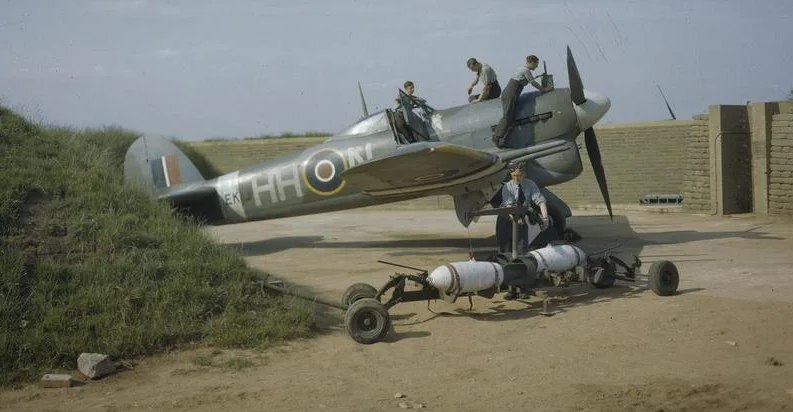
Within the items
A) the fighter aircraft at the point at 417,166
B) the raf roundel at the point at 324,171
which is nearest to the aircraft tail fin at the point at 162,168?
the fighter aircraft at the point at 417,166

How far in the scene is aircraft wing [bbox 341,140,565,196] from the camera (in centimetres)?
966

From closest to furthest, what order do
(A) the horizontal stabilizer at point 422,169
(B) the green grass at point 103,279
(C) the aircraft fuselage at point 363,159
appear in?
1. (B) the green grass at point 103,279
2. (A) the horizontal stabilizer at point 422,169
3. (C) the aircraft fuselage at point 363,159

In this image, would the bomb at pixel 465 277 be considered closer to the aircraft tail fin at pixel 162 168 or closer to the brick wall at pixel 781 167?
the aircraft tail fin at pixel 162 168

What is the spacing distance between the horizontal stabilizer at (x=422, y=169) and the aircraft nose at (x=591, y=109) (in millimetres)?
1748

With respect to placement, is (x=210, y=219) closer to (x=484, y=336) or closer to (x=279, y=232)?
(x=279, y=232)

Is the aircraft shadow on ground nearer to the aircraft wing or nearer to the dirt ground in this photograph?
the dirt ground

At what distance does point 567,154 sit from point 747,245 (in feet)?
10.6

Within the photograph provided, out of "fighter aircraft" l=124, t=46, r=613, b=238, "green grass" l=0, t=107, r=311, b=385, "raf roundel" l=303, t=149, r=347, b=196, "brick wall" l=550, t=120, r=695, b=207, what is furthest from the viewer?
"brick wall" l=550, t=120, r=695, b=207

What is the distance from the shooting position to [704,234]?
534 inches

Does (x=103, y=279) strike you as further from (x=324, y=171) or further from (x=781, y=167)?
(x=781, y=167)

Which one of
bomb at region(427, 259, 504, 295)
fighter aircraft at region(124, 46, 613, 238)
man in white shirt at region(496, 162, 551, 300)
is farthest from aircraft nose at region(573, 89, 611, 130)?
bomb at region(427, 259, 504, 295)

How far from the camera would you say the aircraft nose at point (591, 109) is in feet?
38.5

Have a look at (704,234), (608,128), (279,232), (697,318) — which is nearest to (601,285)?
(697,318)

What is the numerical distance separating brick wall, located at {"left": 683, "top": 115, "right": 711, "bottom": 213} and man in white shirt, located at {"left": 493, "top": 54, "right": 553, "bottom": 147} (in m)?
7.54
